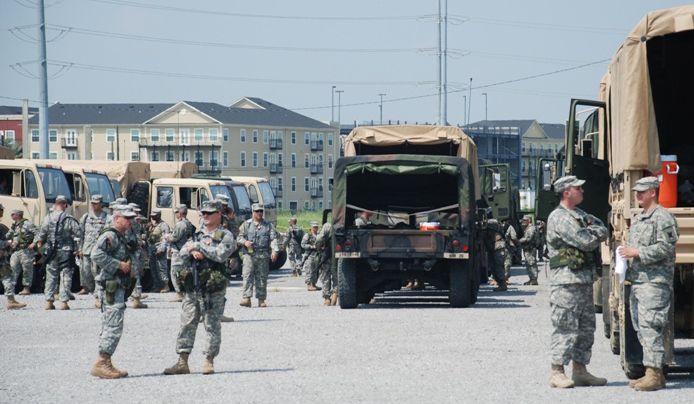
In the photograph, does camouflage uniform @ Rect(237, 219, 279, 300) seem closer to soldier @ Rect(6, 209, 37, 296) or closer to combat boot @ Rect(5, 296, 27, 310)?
combat boot @ Rect(5, 296, 27, 310)

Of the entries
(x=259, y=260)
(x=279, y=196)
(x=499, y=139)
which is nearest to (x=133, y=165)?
(x=259, y=260)

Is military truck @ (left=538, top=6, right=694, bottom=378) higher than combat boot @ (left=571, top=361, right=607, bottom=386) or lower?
higher

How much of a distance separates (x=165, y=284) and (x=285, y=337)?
12.7 metres

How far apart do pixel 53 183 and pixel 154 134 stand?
123 meters

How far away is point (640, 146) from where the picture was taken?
1275 cm

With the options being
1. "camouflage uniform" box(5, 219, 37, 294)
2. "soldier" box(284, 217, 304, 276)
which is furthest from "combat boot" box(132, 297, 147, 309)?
"soldier" box(284, 217, 304, 276)

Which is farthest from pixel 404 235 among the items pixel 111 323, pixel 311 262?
pixel 111 323

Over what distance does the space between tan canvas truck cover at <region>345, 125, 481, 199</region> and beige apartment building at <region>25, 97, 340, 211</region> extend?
11688 cm

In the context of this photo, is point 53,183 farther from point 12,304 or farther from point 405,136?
point 405,136

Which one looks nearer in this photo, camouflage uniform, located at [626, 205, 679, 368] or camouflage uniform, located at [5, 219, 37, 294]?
camouflage uniform, located at [626, 205, 679, 368]

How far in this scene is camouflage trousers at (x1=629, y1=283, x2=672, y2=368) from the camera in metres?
12.3

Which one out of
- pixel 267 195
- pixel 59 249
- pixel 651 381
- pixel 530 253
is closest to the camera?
pixel 651 381

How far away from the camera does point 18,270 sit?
27.5m

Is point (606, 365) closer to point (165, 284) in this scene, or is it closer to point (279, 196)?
point (165, 284)
